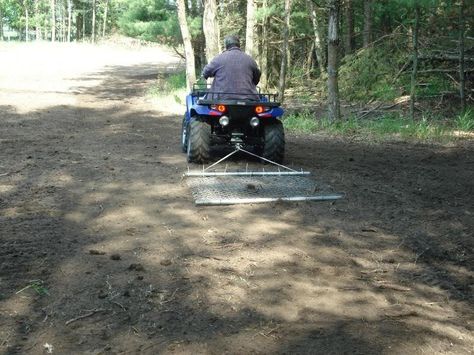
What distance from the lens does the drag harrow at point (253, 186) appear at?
20.6 ft

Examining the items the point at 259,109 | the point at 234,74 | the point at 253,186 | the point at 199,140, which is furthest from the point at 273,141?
the point at 253,186

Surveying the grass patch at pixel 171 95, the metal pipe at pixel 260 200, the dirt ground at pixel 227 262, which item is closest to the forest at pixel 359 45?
the grass patch at pixel 171 95

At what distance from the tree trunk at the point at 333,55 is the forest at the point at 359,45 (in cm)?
2

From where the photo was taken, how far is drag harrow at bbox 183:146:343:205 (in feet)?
20.6

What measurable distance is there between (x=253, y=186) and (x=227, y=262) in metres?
2.36

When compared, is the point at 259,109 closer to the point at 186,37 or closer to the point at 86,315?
the point at 86,315

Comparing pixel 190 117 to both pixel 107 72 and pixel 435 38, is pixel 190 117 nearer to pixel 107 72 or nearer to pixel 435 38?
pixel 435 38

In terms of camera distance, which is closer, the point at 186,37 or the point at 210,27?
the point at 210,27

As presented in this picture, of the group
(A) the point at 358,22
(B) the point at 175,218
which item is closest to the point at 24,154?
(B) the point at 175,218

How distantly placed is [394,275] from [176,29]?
18.1 meters

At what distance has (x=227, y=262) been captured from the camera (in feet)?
14.8

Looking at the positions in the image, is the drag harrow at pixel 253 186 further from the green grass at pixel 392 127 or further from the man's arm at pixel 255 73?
the green grass at pixel 392 127

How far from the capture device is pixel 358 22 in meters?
21.9

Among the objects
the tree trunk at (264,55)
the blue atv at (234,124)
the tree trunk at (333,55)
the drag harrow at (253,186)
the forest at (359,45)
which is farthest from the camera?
the tree trunk at (264,55)
